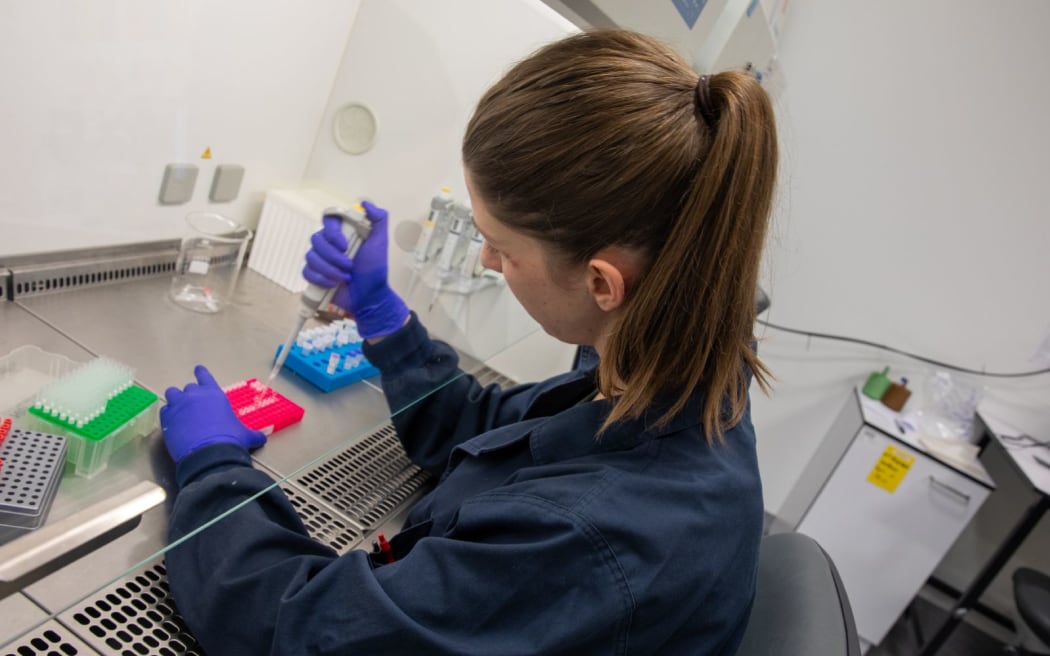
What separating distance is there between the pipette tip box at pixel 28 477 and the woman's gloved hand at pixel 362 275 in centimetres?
47

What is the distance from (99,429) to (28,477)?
85 mm

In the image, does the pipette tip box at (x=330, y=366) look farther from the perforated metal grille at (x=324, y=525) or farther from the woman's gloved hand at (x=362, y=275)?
the perforated metal grille at (x=324, y=525)

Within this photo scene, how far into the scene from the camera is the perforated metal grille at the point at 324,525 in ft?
3.04

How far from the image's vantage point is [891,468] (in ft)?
7.78

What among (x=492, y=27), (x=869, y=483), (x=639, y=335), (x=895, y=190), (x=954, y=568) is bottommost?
(x=954, y=568)

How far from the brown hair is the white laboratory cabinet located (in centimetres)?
197

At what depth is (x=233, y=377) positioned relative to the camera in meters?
0.86

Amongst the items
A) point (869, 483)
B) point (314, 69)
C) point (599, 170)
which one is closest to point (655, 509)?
point (599, 170)

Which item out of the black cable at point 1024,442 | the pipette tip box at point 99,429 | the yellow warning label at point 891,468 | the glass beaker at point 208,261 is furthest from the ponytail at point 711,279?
the black cable at point 1024,442

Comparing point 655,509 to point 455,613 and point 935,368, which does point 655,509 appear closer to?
point 455,613

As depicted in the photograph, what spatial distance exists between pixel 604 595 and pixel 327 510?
1.74 feet

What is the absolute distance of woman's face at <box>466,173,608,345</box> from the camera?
2.52 ft

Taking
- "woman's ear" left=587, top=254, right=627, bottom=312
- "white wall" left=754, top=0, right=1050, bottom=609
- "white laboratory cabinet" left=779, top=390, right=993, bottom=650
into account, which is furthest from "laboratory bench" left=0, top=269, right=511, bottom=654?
"white wall" left=754, top=0, right=1050, bottom=609

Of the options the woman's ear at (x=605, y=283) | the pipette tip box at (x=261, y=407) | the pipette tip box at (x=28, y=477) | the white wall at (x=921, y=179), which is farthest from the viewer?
the white wall at (x=921, y=179)
